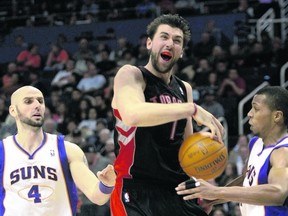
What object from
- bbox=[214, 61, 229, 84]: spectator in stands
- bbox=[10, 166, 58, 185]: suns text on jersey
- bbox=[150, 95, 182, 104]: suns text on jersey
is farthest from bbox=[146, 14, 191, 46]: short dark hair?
bbox=[214, 61, 229, 84]: spectator in stands

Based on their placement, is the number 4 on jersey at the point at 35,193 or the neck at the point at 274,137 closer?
the neck at the point at 274,137

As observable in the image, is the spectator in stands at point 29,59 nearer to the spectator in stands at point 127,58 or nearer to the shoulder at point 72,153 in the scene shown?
the spectator in stands at point 127,58

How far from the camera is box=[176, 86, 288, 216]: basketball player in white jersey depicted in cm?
500

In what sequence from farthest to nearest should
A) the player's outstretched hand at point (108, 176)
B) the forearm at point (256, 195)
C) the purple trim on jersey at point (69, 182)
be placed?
the purple trim on jersey at point (69, 182)
the player's outstretched hand at point (108, 176)
the forearm at point (256, 195)

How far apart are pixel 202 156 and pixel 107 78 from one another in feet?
34.4

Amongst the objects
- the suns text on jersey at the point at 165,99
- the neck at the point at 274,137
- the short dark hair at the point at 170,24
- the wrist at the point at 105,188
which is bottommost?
the wrist at the point at 105,188

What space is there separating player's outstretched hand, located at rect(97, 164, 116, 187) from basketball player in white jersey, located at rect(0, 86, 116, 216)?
22cm

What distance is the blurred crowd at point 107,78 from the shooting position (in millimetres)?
12609

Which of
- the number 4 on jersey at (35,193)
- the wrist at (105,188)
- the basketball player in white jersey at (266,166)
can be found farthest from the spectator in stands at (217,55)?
the basketball player in white jersey at (266,166)

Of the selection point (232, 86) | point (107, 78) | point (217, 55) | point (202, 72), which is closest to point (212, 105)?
point (232, 86)

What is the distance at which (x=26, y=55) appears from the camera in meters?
17.5

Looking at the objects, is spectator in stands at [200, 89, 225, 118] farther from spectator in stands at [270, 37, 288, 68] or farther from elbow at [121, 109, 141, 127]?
elbow at [121, 109, 141, 127]

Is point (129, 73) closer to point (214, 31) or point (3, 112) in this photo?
point (3, 112)

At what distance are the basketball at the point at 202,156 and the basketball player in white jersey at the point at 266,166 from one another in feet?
0.36
